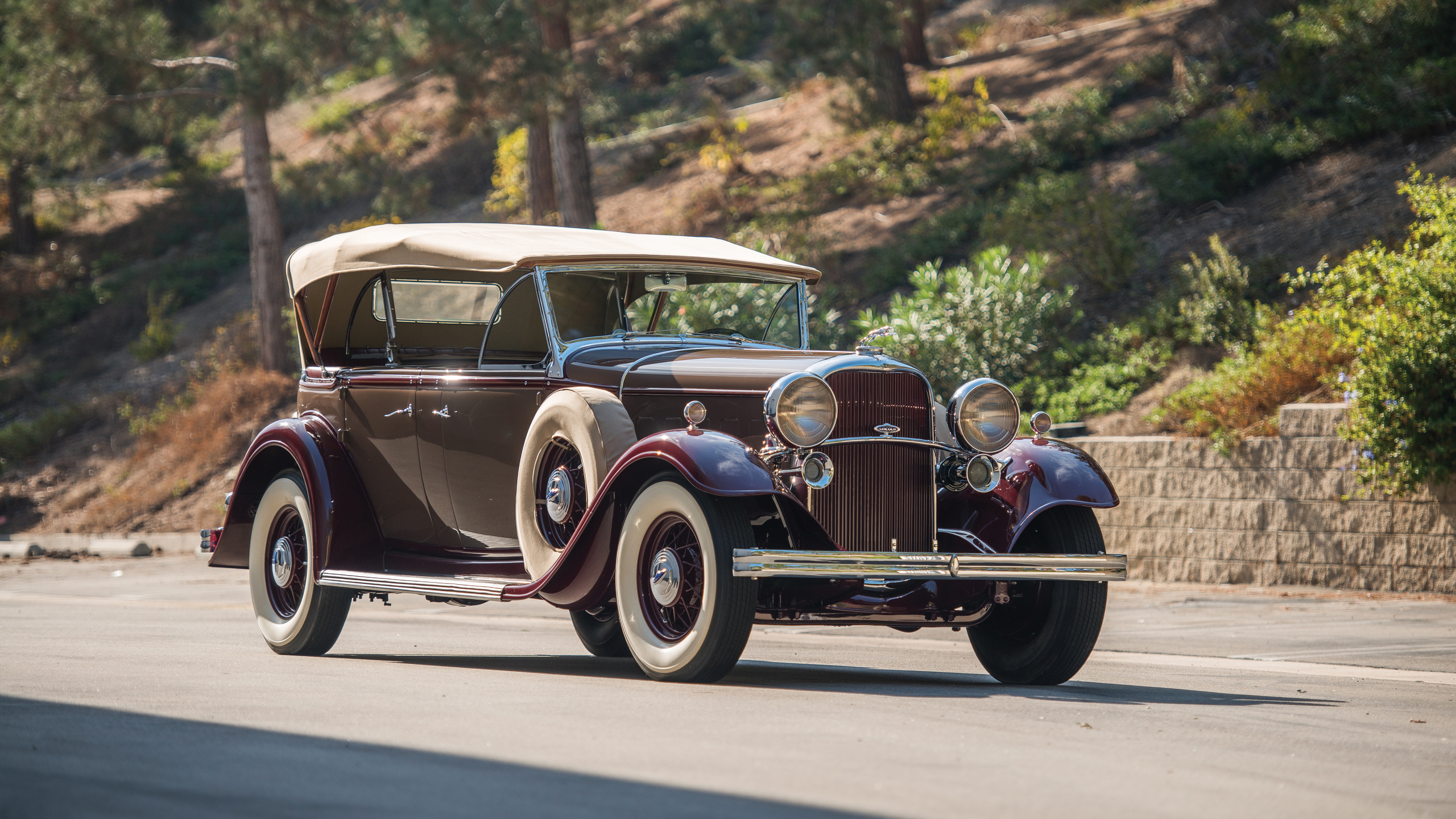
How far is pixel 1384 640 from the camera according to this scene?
8.62 metres

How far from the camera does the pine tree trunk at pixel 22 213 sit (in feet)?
101

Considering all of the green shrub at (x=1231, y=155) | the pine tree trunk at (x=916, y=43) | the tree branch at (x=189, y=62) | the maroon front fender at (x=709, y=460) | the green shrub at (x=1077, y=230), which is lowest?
the maroon front fender at (x=709, y=460)

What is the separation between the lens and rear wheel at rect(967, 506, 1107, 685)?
6477 millimetres

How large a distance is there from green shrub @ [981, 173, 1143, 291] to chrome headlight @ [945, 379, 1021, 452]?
10654mm

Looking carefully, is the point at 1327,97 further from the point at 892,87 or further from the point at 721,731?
the point at 721,731

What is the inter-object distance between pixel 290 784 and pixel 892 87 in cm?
2191

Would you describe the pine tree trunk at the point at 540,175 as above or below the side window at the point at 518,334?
above

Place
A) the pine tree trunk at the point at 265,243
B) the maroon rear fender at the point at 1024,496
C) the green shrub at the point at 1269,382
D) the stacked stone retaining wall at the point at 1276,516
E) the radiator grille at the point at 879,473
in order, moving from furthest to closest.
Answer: the pine tree trunk at the point at 265,243
the green shrub at the point at 1269,382
the stacked stone retaining wall at the point at 1276,516
the maroon rear fender at the point at 1024,496
the radiator grille at the point at 879,473

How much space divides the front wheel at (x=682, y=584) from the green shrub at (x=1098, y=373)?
356 inches

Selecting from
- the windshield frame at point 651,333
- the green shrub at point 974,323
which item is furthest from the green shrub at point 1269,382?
the windshield frame at point 651,333

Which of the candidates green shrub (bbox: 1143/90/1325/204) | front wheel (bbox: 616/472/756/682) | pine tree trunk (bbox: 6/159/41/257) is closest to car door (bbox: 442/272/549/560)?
front wheel (bbox: 616/472/756/682)

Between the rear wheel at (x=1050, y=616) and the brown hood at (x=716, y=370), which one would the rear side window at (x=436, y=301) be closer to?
the brown hood at (x=716, y=370)

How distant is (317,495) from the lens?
7.90 meters

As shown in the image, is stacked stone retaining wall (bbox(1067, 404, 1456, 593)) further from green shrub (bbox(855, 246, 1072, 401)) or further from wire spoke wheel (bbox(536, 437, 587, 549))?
wire spoke wheel (bbox(536, 437, 587, 549))
